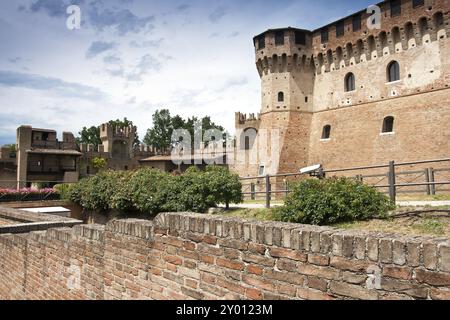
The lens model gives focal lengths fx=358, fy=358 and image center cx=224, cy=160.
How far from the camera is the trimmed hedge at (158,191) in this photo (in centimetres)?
1747

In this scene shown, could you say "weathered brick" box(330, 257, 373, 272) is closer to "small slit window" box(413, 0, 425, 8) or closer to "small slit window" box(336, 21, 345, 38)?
"small slit window" box(413, 0, 425, 8)

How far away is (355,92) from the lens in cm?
2864

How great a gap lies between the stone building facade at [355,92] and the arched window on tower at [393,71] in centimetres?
7

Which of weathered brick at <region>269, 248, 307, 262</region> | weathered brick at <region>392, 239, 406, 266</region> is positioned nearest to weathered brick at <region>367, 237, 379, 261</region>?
weathered brick at <region>392, 239, 406, 266</region>

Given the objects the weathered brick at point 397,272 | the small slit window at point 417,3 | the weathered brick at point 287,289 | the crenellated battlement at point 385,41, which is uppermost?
the small slit window at point 417,3

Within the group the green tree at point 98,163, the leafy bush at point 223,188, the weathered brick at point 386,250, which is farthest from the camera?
the green tree at point 98,163

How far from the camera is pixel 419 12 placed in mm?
24422

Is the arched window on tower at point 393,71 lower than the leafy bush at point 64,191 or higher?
higher

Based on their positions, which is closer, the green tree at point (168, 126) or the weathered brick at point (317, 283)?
the weathered brick at point (317, 283)

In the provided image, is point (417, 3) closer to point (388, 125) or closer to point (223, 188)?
point (388, 125)

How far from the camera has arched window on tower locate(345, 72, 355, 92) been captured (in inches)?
1142

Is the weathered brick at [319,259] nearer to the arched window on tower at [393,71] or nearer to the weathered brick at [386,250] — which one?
the weathered brick at [386,250]

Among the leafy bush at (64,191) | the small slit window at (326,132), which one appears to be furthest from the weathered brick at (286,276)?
the small slit window at (326,132)

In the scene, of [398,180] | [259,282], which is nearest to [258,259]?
[259,282]
